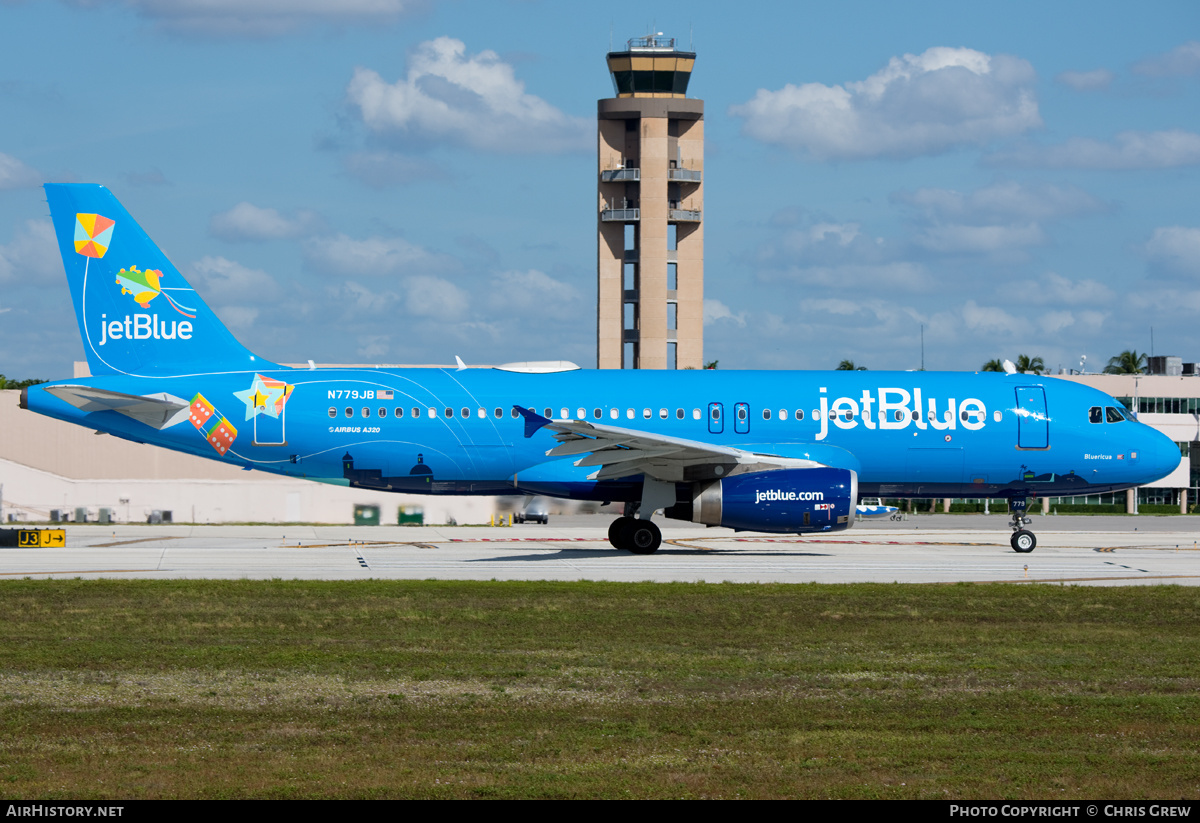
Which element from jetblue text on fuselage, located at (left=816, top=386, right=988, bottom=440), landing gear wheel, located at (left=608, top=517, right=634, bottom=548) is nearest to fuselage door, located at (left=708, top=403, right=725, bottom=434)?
jetblue text on fuselage, located at (left=816, top=386, right=988, bottom=440)

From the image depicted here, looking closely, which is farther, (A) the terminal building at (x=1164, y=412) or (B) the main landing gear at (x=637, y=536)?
(A) the terminal building at (x=1164, y=412)

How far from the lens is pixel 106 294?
101 feet

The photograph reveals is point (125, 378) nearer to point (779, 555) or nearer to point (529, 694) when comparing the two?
point (779, 555)

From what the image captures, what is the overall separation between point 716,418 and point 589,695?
60.4 ft

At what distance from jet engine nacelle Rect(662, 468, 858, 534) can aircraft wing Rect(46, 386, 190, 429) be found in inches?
526

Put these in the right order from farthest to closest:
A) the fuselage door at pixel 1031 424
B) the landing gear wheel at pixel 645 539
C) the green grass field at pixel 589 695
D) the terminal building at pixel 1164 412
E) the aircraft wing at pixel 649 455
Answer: the terminal building at pixel 1164 412
the fuselage door at pixel 1031 424
the landing gear wheel at pixel 645 539
the aircraft wing at pixel 649 455
the green grass field at pixel 589 695

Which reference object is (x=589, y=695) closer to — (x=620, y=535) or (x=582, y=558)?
(x=582, y=558)

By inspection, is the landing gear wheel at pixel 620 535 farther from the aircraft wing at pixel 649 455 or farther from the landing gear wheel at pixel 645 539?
the aircraft wing at pixel 649 455

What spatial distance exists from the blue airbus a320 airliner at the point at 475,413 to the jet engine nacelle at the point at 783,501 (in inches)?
64.2

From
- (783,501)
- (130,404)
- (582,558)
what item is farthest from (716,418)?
(130,404)

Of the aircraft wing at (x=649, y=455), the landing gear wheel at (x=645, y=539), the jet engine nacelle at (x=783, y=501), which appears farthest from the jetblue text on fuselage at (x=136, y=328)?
the jet engine nacelle at (x=783, y=501)

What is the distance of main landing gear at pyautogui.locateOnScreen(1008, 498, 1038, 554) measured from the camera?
31.6 m

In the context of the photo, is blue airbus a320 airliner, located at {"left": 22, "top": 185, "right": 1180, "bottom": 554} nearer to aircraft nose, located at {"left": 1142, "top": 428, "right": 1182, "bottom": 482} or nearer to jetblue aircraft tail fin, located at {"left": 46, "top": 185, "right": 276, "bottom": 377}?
jetblue aircraft tail fin, located at {"left": 46, "top": 185, "right": 276, "bottom": 377}

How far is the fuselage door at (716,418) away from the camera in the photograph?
1207 inches
